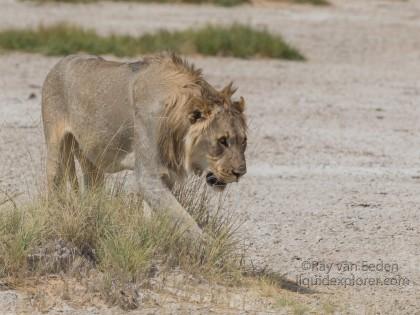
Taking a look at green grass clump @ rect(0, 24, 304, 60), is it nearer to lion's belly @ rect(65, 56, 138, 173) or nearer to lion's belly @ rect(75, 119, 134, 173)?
lion's belly @ rect(65, 56, 138, 173)

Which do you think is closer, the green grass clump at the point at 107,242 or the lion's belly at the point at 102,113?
the green grass clump at the point at 107,242

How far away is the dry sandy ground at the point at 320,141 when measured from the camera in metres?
8.54

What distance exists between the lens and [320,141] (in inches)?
503

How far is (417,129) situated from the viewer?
13.5m

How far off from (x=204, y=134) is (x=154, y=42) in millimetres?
11914

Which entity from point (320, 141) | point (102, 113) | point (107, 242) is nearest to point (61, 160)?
point (102, 113)

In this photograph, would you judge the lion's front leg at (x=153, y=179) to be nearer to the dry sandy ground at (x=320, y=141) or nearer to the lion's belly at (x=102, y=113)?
the lion's belly at (x=102, y=113)

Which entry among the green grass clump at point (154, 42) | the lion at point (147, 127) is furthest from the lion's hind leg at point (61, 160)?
the green grass clump at point (154, 42)

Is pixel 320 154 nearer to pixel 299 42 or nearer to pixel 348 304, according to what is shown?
pixel 348 304

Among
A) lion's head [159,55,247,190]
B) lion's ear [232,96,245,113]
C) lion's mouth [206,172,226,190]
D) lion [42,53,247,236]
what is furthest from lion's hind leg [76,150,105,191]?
lion's ear [232,96,245,113]

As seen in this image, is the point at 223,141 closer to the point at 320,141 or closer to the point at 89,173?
the point at 89,173

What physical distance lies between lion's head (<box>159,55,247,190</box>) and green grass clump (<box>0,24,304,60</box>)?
35.5ft

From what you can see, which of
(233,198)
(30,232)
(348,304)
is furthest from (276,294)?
(233,198)

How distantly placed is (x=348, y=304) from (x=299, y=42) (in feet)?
45.6
